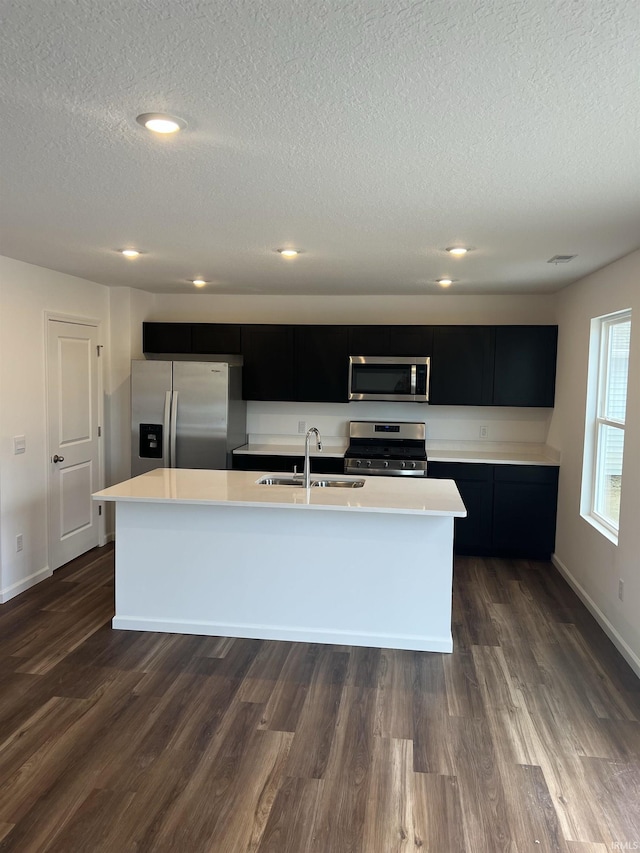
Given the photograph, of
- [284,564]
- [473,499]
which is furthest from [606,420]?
[284,564]

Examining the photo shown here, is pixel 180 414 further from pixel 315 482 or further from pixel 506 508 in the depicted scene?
pixel 506 508

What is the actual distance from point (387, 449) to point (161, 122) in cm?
408

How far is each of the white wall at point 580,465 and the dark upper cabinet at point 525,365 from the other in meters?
0.11

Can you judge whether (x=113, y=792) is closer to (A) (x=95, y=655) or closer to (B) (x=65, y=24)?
(A) (x=95, y=655)

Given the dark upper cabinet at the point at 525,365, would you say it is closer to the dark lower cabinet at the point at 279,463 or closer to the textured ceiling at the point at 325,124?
the dark lower cabinet at the point at 279,463

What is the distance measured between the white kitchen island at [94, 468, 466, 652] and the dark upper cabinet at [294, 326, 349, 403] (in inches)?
78.4

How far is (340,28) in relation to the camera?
4.27ft

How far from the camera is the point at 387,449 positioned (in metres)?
5.56

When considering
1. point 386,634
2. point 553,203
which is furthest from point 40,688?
point 553,203

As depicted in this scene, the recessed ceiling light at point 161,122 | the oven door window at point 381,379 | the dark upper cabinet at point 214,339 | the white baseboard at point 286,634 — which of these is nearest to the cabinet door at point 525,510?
the oven door window at point 381,379

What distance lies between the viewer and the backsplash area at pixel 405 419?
566cm

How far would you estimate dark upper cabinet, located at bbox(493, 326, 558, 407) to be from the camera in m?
5.32

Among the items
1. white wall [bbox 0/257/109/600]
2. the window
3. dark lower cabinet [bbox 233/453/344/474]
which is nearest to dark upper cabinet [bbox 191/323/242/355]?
dark lower cabinet [bbox 233/453/344/474]

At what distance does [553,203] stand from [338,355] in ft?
10.2
